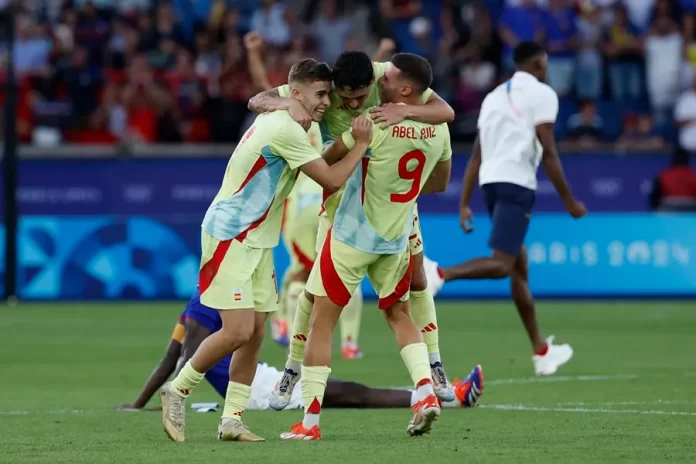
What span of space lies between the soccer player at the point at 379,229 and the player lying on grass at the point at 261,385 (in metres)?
1.05

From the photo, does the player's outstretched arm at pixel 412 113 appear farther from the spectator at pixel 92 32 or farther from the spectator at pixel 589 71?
the spectator at pixel 92 32

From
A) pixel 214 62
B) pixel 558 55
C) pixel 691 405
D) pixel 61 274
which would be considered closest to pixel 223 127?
pixel 214 62

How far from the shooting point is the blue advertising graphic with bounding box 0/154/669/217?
22203 mm

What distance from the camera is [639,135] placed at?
2353cm

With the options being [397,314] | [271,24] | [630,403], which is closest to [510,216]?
[630,403]

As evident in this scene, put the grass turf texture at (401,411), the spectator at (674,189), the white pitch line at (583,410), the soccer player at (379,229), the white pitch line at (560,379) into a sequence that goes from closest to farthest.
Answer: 1. the grass turf texture at (401,411)
2. the soccer player at (379,229)
3. the white pitch line at (583,410)
4. the white pitch line at (560,379)
5. the spectator at (674,189)

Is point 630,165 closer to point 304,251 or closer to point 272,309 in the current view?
point 304,251

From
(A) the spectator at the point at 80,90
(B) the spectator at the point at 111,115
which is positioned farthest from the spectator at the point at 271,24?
(A) the spectator at the point at 80,90

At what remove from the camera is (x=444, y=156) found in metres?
8.78

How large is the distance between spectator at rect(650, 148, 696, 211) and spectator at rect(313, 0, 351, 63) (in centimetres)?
571

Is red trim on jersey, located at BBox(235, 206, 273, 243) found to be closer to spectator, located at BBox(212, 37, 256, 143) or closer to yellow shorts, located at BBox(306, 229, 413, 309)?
yellow shorts, located at BBox(306, 229, 413, 309)

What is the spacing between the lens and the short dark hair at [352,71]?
26.8 feet

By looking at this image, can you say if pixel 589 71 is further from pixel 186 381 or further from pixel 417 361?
pixel 186 381

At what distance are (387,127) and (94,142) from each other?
15.4 meters
